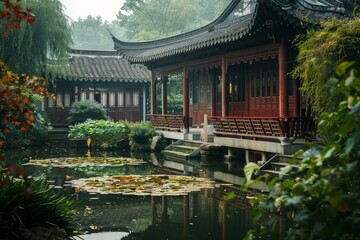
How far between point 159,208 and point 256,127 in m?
5.39

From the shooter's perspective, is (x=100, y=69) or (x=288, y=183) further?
(x=100, y=69)

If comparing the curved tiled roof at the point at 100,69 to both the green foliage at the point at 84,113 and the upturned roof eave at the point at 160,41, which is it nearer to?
the green foliage at the point at 84,113

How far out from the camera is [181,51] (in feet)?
54.4

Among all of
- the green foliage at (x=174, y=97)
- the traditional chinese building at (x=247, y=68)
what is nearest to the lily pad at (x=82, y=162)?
the traditional chinese building at (x=247, y=68)

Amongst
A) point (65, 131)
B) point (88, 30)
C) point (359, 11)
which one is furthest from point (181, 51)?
point (88, 30)

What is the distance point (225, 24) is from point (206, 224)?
1196 centimetres

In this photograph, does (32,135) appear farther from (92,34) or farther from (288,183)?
(92,34)

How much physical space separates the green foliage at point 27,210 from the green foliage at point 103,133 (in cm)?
1433

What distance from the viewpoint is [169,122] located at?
18.9m

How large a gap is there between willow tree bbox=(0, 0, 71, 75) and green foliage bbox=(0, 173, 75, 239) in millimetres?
14867

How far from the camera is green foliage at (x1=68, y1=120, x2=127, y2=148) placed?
19.7 meters

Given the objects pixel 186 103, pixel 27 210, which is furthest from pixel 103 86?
pixel 27 210

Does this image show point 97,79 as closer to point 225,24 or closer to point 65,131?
point 65,131

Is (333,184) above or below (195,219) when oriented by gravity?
above
